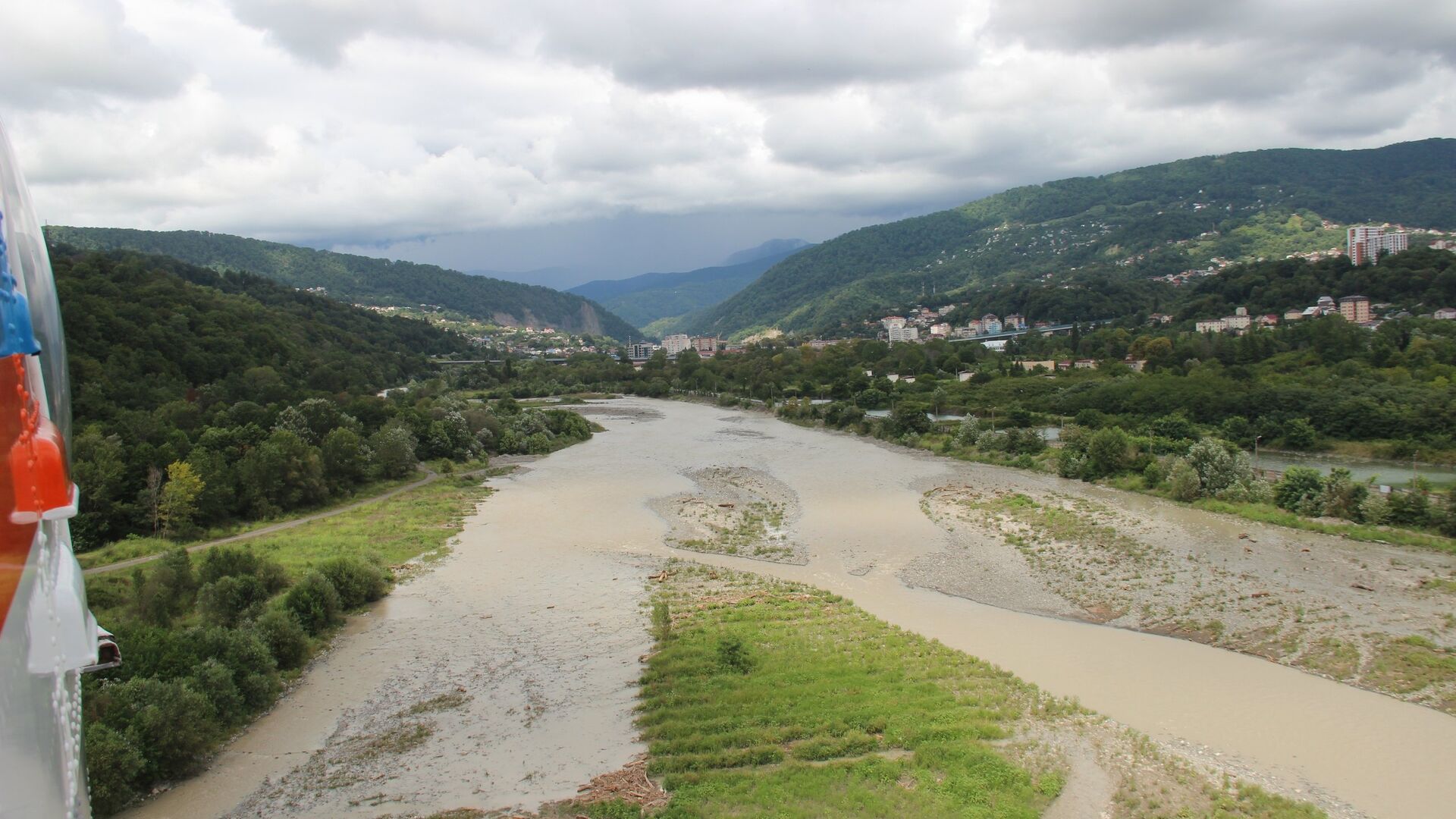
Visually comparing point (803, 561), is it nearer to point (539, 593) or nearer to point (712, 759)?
point (539, 593)

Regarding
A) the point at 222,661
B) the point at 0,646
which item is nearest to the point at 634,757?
the point at 222,661

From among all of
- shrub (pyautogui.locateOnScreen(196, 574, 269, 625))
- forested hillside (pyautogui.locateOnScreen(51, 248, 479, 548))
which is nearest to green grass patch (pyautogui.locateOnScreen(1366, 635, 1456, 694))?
shrub (pyautogui.locateOnScreen(196, 574, 269, 625))

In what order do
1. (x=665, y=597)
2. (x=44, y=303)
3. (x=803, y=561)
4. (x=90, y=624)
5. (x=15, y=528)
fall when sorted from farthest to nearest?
(x=803, y=561) → (x=665, y=597) → (x=90, y=624) → (x=44, y=303) → (x=15, y=528)

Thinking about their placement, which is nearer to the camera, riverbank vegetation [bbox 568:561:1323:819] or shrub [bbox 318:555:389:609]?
riverbank vegetation [bbox 568:561:1323:819]

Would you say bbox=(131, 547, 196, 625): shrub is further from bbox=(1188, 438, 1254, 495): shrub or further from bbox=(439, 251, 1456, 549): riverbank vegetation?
bbox=(1188, 438, 1254, 495): shrub

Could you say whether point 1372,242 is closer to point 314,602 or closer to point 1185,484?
point 1185,484

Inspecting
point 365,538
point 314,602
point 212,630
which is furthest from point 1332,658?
point 365,538

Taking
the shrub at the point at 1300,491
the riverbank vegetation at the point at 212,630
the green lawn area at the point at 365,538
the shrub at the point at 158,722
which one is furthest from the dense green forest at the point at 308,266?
the shrub at the point at 1300,491
